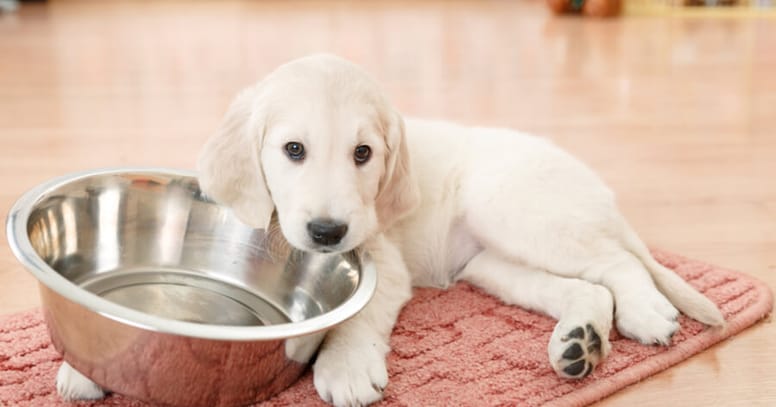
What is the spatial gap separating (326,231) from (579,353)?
575 millimetres

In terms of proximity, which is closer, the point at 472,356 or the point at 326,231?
the point at 326,231

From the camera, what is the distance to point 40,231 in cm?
192

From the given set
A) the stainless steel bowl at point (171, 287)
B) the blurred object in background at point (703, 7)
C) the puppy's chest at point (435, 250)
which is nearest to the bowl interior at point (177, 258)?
the stainless steel bowl at point (171, 287)

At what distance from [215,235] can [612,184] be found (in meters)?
1.59

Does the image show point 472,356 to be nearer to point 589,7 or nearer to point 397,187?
point 397,187

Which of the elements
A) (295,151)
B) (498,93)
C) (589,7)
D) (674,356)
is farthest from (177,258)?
(589,7)

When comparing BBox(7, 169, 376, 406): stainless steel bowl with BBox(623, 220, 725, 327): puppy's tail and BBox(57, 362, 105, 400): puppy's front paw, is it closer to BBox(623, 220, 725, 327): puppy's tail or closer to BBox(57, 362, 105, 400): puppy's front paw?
BBox(57, 362, 105, 400): puppy's front paw

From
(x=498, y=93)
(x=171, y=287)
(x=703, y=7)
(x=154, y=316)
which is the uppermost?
(x=154, y=316)

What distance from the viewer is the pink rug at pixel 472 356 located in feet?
6.05

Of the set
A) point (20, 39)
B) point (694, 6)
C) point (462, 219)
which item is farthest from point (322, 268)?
point (694, 6)

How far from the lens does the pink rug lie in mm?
1844

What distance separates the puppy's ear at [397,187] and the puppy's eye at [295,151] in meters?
0.22

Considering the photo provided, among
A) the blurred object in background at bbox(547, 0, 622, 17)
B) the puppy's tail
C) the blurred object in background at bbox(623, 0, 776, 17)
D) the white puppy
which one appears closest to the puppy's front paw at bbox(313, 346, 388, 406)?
the white puppy

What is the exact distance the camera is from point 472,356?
2.04 meters
